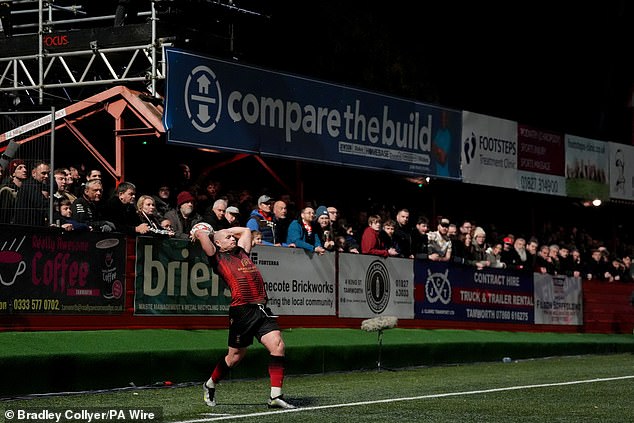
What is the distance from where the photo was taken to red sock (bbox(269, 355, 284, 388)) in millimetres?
12250

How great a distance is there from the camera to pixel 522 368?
19.1 meters

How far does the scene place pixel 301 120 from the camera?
67.1 feet

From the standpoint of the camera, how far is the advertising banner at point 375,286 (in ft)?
65.7

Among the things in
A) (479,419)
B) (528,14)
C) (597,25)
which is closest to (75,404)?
(479,419)

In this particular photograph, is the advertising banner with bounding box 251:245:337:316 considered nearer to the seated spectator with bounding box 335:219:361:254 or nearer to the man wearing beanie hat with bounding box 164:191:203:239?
the seated spectator with bounding box 335:219:361:254

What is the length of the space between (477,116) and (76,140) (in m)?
9.25

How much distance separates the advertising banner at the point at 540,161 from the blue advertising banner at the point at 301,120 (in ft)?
9.19

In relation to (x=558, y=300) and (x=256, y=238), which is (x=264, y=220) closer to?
(x=256, y=238)

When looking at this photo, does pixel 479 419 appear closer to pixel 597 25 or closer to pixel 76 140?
pixel 76 140

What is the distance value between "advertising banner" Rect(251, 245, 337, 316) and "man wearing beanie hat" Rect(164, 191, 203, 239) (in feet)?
3.35

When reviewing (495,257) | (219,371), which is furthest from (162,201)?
(495,257)

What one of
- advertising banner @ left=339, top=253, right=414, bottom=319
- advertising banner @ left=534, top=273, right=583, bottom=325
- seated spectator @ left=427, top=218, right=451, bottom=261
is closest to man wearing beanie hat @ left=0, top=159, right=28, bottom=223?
advertising banner @ left=339, top=253, right=414, bottom=319

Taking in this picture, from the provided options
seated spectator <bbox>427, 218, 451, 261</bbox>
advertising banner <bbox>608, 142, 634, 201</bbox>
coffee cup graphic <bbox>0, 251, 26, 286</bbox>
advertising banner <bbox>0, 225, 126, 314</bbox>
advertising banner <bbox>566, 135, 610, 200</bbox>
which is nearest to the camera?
coffee cup graphic <bbox>0, 251, 26, 286</bbox>

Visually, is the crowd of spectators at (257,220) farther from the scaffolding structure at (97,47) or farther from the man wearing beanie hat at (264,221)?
the scaffolding structure at (97,47)
